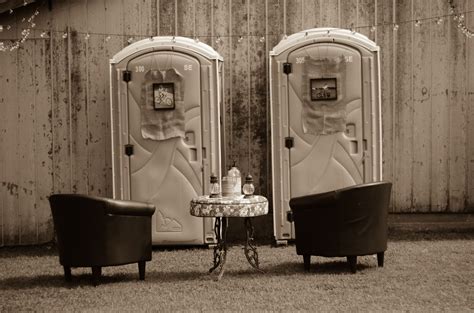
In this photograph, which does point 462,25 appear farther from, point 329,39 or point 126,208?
point 126,208

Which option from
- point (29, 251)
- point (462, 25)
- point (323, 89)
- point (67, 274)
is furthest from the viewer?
point (462, 25)

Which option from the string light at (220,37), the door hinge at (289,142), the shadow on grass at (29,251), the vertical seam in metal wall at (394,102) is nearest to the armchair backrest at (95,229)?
the shadow on grass at (29,251)

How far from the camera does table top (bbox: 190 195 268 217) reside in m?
5.35

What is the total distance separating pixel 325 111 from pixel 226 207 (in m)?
1.94

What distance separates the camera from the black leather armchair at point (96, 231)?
5270mm

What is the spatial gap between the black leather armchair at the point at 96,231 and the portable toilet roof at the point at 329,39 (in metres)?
2.36

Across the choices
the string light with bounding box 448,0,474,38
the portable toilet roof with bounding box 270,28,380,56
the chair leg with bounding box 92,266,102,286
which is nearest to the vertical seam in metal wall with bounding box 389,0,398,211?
the string light with bounding box 448,0,474,38

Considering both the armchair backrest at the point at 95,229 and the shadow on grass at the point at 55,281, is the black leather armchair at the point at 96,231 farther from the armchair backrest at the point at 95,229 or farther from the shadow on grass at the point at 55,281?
the shadow on grass at the point at 55,281

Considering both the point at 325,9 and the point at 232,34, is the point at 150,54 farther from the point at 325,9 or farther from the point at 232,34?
the point at 325,9

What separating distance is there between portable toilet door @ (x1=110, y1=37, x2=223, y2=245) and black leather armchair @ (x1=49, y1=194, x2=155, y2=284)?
155 cm

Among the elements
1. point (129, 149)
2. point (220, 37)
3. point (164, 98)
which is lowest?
point (129, 149)

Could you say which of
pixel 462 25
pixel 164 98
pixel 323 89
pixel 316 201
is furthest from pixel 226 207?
pixel 462 25

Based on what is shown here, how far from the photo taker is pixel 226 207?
535cm

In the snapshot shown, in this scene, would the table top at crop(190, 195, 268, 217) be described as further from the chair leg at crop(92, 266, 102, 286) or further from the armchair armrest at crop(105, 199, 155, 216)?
the chair leg at crop(92, 266, 102, 286)
